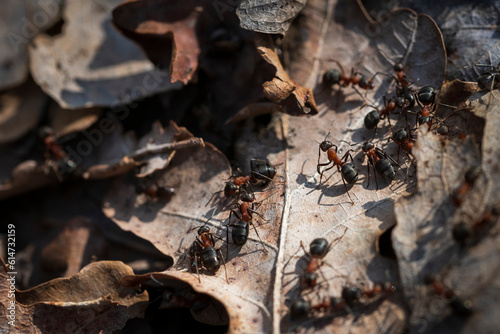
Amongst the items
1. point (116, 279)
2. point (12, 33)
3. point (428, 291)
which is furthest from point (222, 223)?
point (12, 33)

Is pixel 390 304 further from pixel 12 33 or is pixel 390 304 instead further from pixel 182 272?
pixel 12 33

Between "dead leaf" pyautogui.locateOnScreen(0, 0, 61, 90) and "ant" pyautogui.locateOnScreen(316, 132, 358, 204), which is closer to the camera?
"ant" pyautogui.locateOnScreen(316, 132, 358, 204)

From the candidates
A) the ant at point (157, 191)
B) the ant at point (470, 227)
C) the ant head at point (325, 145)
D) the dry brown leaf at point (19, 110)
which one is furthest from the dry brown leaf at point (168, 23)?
the ant at point (470, 227)

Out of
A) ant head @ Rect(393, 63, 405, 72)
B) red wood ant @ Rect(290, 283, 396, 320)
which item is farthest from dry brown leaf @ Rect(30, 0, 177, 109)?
red wood ant @ Rect(290, 283, 396, 320)

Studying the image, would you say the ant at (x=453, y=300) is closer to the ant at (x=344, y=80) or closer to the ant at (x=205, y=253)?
the ant at (x=205, y=253)

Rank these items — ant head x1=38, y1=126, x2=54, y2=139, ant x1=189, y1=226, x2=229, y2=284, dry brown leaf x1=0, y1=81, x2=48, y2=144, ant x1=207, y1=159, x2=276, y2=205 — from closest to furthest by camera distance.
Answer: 1. ant x1=189, y1=226, x2=229, y2=284
2. ant x1=207, y1=159, x2=276, y2=205
3. ant head x1=38, y1=126, x2=54, y2=139
4. dry brown leaf x1=0, y1=81, x2=48, y2=144

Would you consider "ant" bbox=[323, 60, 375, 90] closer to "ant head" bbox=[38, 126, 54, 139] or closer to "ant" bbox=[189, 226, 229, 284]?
"ant" bbox=[189, 226, 229, 284]
